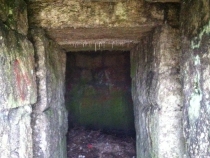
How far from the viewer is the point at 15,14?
5.57 feet

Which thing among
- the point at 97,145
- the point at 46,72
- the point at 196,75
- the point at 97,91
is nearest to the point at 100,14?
the point at 46,72

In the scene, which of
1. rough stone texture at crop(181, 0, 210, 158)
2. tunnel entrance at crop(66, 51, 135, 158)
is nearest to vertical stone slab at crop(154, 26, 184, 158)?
rough stone texture at crop(181, 0, 210, 158)

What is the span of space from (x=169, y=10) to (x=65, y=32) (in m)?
0.80

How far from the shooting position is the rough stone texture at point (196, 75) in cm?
135

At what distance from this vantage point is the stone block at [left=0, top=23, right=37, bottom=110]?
143 cm

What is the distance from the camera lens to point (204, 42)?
135 centimetres

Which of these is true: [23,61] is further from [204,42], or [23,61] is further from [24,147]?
[204,42]

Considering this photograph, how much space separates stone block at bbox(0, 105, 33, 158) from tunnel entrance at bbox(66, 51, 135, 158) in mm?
2547

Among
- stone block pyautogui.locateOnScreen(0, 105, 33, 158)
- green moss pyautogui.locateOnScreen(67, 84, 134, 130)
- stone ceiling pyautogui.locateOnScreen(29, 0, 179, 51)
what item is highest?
stone ceiling pyautogui.locateOnScreen(29, 0, 179, 51)

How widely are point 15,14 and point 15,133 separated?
2.33ft

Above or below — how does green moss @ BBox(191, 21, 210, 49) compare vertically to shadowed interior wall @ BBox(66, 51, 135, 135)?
above

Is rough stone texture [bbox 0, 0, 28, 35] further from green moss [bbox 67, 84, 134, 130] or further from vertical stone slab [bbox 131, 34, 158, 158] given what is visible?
green moss [bbox 67, 84, 134, 130]

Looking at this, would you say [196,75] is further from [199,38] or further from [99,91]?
[99,91]

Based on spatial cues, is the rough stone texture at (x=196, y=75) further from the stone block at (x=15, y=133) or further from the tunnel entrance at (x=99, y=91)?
the tunnel entrance at (x=99, y=91)
